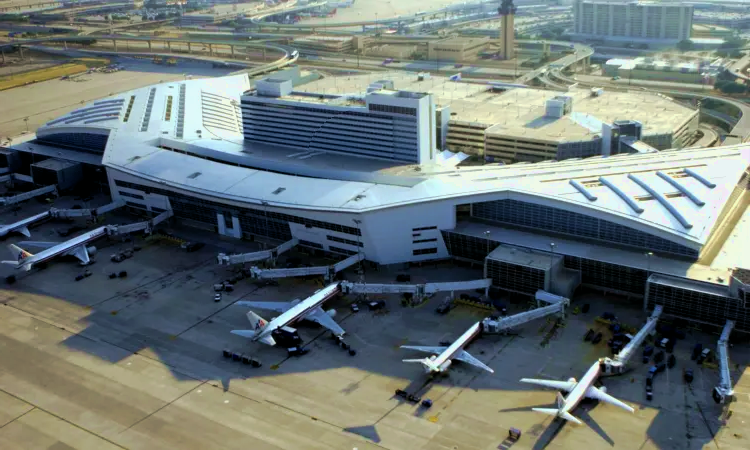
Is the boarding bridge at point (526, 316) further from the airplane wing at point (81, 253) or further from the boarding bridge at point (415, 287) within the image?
the airplane wing at point (81, 253)

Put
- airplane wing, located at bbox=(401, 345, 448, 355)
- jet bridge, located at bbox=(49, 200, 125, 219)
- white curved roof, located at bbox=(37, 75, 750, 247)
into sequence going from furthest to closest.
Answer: jet bridge, located at bbox=(49, 200, 125, 219) → white curved roof, located at bbox=(37, 75, 750, 247) → airplane wing, located at bbox=(401, 345, 448, 355)

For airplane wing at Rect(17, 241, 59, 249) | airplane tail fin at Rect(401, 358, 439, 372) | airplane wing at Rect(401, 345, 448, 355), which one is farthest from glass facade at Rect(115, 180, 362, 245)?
airplane tail fin at Rect(401, 358, 439, 372)

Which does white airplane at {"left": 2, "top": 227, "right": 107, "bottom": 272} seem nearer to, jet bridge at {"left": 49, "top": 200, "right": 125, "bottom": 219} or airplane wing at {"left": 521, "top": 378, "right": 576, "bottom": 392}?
jet bridge at {"left": 49, "top": 200, "right": 125, "bottom": 219}

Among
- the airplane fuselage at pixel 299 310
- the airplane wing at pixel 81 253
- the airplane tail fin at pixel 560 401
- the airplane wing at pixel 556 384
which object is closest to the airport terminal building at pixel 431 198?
the airplane fuselage at pixel 299 310

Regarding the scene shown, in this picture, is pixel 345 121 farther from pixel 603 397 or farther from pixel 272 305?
pixel 603 397

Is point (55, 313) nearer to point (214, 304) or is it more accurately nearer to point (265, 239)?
point (214, 304)

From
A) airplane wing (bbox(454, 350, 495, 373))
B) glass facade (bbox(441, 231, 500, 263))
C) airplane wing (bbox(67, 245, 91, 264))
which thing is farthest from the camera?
airplane wing (bbox(67, 245, 91, 264))
